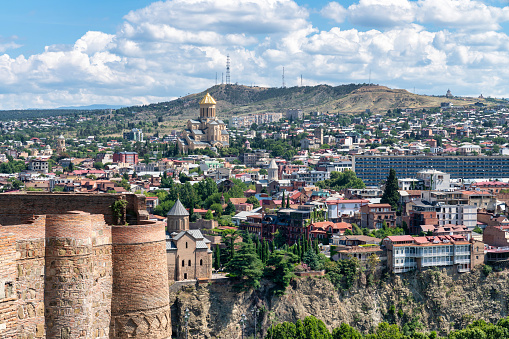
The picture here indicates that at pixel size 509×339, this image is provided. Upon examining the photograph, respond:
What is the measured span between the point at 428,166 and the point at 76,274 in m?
107

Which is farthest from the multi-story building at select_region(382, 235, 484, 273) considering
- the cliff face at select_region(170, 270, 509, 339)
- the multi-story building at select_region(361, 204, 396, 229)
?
the multi-story building at select_region(361, 204, 396, 229)

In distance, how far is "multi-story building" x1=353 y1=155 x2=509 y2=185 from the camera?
114750 mm

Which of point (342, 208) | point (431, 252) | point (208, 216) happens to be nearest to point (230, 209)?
point (208, 216)

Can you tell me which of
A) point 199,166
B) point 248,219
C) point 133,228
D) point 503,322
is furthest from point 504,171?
point 133,228

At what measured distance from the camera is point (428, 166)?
379 feet

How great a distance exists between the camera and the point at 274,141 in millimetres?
159625

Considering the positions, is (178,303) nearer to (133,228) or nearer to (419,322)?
(419,322)

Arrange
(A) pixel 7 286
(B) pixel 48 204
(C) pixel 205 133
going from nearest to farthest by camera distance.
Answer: (A) pixel 7 286
(B) pixel 48 204
(C) pixel 205 133

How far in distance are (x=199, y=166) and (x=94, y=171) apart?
54.7ft

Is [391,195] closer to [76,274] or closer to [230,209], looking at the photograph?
[230,209]

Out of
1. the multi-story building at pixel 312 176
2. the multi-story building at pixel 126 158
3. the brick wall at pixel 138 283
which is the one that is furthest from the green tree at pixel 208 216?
the brick wall at pixel 138 283

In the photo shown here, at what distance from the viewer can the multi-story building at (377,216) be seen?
236 feet

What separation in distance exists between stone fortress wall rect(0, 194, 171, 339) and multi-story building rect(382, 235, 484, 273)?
159 ft

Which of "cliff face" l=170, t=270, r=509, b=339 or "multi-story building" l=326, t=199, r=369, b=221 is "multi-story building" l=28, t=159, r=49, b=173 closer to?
"multi-story building" l=326, t=199, r=369, b=221
